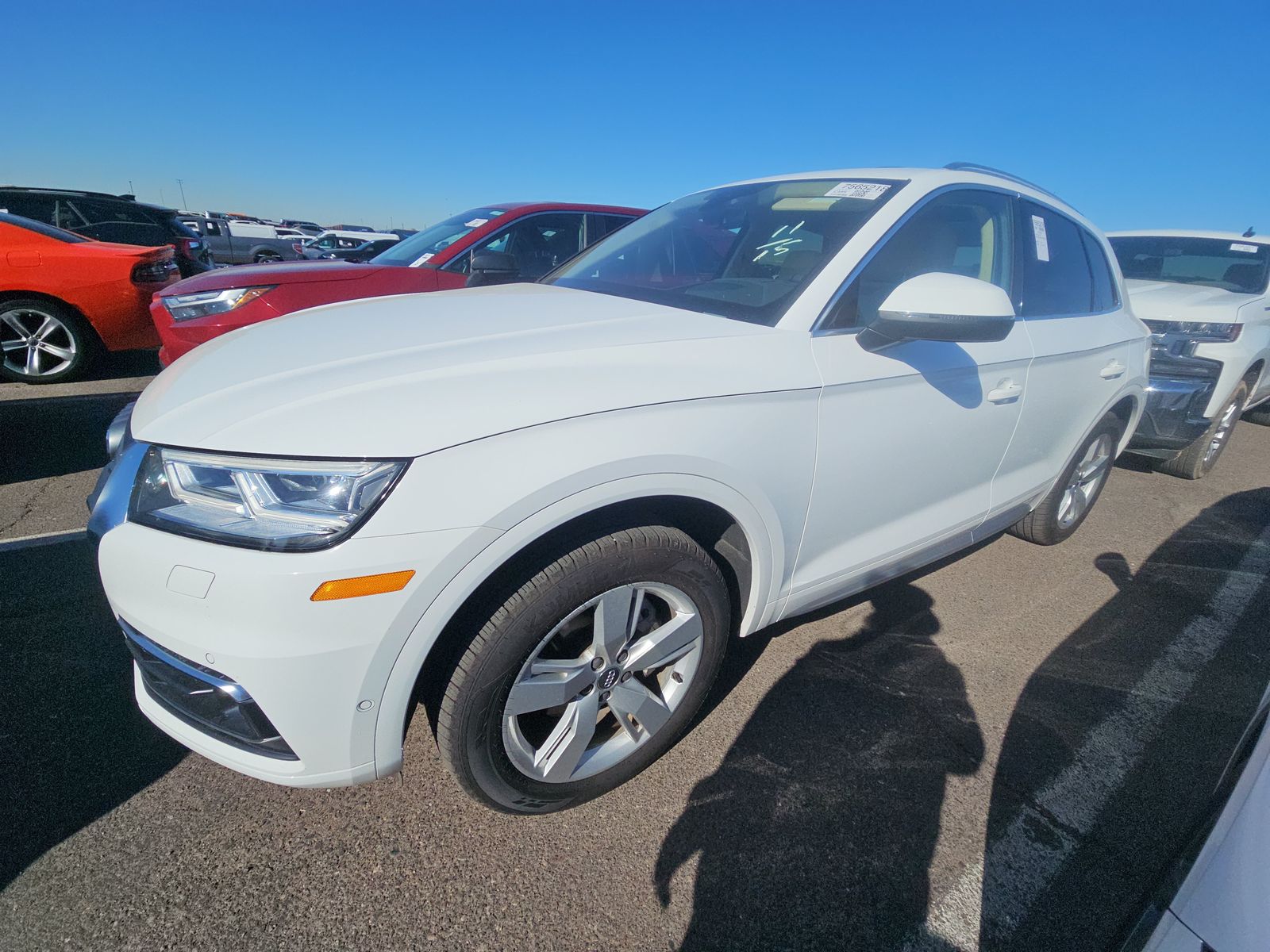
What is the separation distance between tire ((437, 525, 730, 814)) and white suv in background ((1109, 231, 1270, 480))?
13.2 feet

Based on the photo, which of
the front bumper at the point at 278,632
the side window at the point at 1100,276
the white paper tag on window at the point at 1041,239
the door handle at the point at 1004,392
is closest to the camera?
the front bumper at the point at 278,632

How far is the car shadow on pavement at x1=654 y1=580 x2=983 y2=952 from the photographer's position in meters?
1.56

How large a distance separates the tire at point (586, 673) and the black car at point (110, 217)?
8349mm

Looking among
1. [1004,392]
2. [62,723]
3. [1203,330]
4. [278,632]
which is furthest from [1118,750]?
[1203,330]

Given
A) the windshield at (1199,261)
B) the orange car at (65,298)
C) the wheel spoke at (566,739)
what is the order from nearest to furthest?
the wheel spoke at (566,739) → the windshield at (1199,261) → the orange car at (65,298)

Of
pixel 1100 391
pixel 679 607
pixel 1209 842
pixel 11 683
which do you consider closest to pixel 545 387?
pixel 679 607

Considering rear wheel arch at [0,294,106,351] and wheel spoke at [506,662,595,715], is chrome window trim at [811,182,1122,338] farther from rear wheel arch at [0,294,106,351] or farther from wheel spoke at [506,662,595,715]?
rear wheel arch at [0,294,106,351]

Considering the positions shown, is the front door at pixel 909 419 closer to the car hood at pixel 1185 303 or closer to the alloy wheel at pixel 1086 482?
the alloy wheel at pixel 1086 482

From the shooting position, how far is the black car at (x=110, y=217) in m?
7.43

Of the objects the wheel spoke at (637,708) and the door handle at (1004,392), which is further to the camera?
the door handle at (1004,392)

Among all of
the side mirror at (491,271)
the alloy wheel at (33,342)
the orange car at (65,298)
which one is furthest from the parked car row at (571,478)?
the alloy wheel at (33,342)

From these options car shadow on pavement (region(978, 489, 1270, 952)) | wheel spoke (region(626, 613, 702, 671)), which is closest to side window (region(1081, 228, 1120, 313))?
car shadow on pavement (region(978, 489, 1270, 952))

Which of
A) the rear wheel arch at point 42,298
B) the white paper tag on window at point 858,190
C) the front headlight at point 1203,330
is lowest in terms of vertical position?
the rear wheel arch at point 42,298

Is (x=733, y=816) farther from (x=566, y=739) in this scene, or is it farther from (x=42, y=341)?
(x=42, y=341)
